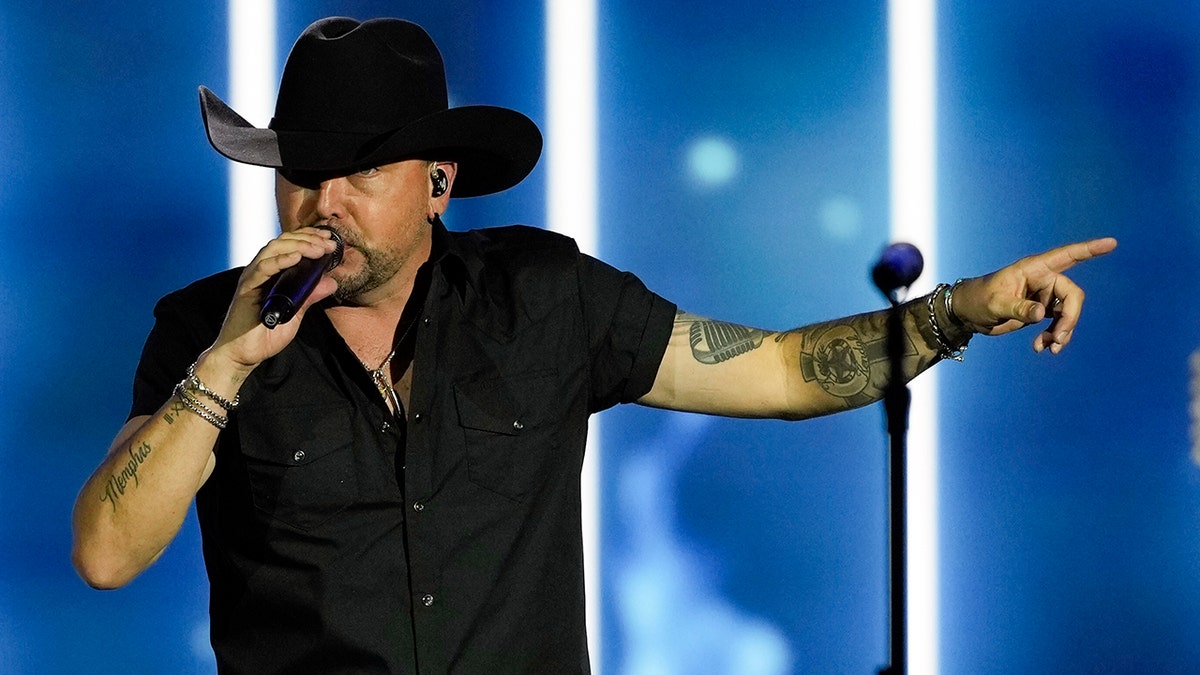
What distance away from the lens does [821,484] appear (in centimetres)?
289

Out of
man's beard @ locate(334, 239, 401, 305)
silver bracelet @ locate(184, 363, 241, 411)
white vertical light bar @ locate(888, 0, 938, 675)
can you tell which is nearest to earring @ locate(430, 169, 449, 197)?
man's beard @ locate(334, 239, 401, 305)

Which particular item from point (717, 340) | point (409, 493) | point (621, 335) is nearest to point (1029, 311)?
point (717, 340)

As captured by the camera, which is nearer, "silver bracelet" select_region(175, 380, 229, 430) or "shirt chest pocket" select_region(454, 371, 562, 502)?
"silver bracelet" select_region(175, 380, 229, 430)

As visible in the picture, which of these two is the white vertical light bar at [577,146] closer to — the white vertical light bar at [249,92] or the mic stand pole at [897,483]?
the white vertical light bar at [249,92]

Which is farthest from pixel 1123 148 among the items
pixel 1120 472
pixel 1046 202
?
pixel 1120 472

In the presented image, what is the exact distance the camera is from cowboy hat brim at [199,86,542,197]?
1.89 m

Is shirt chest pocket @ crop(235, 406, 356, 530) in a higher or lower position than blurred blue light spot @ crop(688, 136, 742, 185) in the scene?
lower

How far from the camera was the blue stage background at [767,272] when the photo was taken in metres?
2.83

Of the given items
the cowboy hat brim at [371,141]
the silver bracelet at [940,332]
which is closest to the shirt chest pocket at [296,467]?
the cowboy hat brim at [371,141]

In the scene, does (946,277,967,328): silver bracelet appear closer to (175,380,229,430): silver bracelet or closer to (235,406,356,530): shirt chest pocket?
(235,406,356,530): shirt chest pocket

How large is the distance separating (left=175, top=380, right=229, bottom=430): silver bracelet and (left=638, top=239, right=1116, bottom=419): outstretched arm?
73cm

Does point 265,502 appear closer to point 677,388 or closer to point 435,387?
point 435,387

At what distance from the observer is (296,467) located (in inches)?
75.0

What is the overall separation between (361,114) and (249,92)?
3.28 ft
